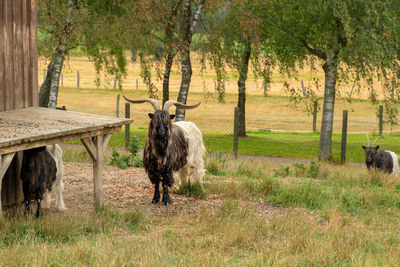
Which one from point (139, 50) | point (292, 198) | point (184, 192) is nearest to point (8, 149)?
point (184, 192)

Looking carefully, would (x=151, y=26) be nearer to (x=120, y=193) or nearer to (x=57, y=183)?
(x=120, y=193)

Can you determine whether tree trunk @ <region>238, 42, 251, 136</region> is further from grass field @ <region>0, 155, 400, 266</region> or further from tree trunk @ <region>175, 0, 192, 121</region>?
grass field @ <region>0, 155, 400, 266</region>

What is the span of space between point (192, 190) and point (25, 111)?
3446 millimetres

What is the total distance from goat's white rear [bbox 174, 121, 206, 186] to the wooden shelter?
1.83 meters

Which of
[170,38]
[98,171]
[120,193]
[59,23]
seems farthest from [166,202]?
[170,38]

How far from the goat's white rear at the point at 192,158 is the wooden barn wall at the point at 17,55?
2860mm

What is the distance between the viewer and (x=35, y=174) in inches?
355

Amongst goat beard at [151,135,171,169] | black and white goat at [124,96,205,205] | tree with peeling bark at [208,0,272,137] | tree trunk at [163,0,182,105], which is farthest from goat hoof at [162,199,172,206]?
tree trunk at [163,0,182,105]

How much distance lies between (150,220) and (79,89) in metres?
44.6

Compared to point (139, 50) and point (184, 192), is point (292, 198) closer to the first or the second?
point (184, 192)

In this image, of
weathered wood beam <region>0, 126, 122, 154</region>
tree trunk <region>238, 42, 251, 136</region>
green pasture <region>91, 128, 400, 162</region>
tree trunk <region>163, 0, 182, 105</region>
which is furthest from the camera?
tree trunk <region>238, 42, 251, 136</region>

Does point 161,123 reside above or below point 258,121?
above

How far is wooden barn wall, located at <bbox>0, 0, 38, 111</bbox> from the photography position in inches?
380

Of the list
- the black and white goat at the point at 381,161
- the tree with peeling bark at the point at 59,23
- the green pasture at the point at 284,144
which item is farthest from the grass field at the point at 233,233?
the green pasture at the point at 284,144
